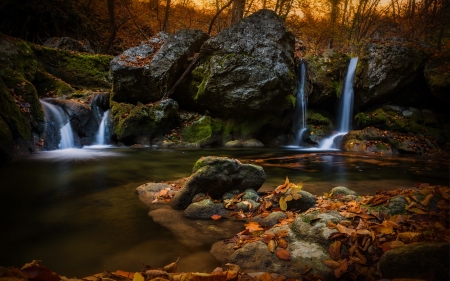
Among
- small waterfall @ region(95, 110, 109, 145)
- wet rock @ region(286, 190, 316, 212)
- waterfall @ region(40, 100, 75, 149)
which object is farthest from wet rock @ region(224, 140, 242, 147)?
wet rock @ region(286, 190, 316, 212)

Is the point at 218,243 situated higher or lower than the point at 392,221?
lower

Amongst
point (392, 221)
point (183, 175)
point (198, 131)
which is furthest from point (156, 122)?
point (392, 221)

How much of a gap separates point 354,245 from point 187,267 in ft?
5.29

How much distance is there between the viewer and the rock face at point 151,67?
1419 centimetres

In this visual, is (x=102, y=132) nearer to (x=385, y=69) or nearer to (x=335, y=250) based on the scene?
(x=335, y=250)

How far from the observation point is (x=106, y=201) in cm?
492

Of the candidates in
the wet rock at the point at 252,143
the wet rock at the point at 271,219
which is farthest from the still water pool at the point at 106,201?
the wet rock at the point at 252,143

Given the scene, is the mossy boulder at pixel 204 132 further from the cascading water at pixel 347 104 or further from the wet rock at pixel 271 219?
the wet rock at pixel 271 219

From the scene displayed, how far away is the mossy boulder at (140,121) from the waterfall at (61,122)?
2106mm

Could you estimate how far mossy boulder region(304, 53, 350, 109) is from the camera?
15.9m

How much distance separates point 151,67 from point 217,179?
1119cm

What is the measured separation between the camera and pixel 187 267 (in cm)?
275

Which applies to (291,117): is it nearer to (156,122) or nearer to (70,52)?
(156,122)

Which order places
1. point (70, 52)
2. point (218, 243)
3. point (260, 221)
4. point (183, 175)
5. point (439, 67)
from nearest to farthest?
1. point (218, 243)
2. point (260, 221)
3. point (183, 175)
4. point (439, 67)
5. point (70, 52)
